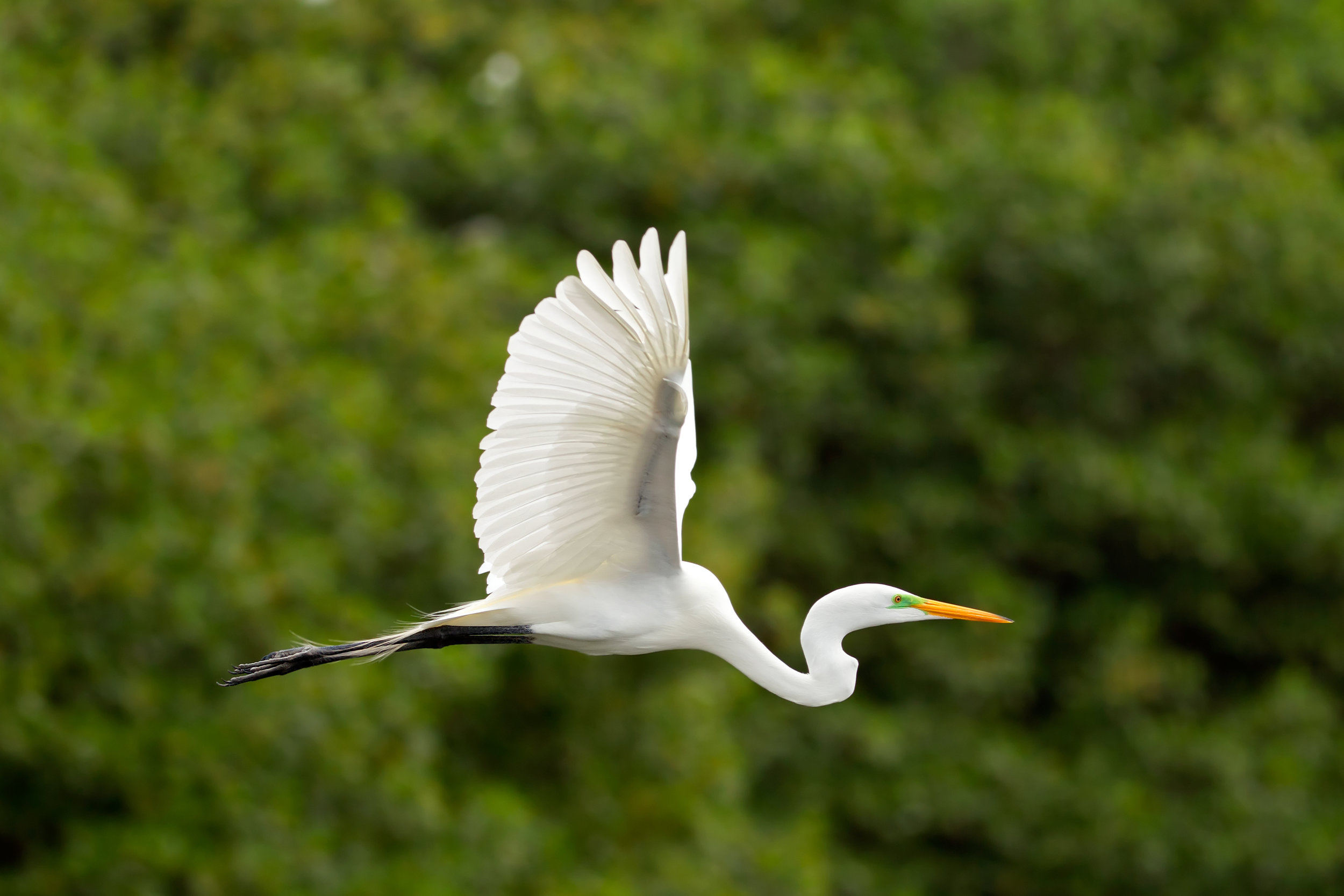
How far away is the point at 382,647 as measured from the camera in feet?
10.8

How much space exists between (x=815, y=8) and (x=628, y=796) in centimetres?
521

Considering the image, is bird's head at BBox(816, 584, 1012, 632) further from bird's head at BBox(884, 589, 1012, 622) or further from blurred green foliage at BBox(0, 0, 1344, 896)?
blurred green foliage at BBox(0, 0, 1344, 896)

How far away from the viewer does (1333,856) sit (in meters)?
9.49

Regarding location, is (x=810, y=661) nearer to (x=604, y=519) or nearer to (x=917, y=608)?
(x=917, y=608)

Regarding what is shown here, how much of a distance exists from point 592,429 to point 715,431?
5.66m

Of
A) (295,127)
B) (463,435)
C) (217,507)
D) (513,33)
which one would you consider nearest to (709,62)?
(513,33)

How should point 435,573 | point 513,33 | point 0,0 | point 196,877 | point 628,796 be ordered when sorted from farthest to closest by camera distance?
point 513,33 → point 0,0 → point 628,796 → point 435,573 → point 196,877

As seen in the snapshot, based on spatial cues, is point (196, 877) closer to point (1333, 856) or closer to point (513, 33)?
point (513, 33)

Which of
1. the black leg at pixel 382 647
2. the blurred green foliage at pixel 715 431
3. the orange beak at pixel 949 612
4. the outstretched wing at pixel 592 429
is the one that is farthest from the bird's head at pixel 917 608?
the blurred green foliage at pixel 715 431

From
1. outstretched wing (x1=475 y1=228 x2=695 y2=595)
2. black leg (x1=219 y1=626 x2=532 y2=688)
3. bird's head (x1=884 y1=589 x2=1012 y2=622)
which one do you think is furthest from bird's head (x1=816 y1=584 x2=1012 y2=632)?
black leg (x1=219 y1=626 x2=532 y2=688)

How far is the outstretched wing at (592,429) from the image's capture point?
282 cm

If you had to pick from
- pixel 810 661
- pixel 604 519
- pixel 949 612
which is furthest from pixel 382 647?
pixel 949 612

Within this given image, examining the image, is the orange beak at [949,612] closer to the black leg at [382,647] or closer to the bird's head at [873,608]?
the bird's head at [873,608]

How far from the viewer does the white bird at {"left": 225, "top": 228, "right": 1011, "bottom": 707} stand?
2869 millimetres
